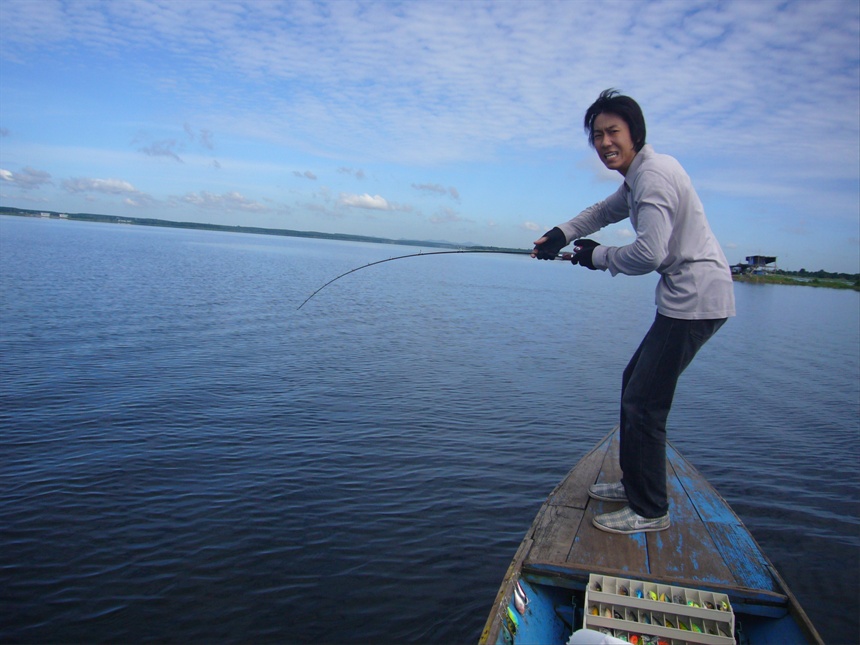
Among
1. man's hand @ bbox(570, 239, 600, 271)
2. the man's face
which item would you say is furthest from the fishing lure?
the man's face

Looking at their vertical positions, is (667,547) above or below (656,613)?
above

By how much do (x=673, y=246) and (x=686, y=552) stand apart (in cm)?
228

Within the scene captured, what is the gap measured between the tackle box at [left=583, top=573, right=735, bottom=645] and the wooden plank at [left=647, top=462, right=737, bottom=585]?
17 centimetres

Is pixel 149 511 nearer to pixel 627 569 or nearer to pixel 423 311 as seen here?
pixel 627 569

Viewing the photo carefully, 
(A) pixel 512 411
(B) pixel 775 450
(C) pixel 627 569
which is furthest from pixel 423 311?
(C) pixel 627 569

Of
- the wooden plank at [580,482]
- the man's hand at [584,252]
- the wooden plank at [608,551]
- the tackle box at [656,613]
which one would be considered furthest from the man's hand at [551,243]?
the tackle box at [656,613]

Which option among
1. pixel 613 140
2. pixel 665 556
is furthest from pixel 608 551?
pixel 613 140

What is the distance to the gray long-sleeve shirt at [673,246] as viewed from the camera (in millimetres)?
4211

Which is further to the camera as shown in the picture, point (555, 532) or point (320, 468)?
point (320, 468)

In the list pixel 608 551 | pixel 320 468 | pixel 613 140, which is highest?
pixel 613 140

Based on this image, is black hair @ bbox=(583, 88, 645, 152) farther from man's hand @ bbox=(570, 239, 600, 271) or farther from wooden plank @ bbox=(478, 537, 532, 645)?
wooden plank @ bbox=(478, 537, 532, 645)

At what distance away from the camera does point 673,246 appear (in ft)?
14.5

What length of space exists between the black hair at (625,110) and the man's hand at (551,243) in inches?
36.9

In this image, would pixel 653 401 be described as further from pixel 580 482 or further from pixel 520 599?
pixel 520 599
